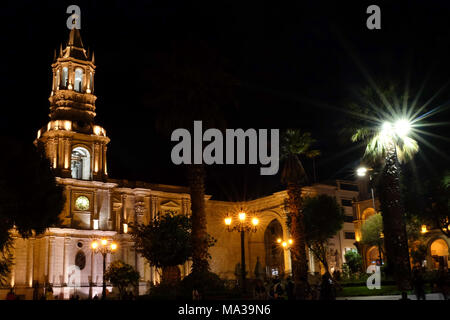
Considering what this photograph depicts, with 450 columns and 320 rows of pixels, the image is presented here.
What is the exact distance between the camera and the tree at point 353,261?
6225 cm

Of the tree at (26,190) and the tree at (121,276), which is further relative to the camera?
the tree at (121,276)

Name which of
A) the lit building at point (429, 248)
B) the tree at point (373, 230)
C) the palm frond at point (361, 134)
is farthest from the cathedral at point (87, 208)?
the palm frond at point (361, 134)

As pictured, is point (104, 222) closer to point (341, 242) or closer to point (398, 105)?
point (341, 242)

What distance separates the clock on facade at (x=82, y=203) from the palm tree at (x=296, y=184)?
3016 cm

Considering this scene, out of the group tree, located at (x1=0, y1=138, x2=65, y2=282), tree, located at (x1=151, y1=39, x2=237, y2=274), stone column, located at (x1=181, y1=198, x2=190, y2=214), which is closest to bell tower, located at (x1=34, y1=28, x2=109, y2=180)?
stone column, located at (x1=181, y1=198, x2=190, y2=214)

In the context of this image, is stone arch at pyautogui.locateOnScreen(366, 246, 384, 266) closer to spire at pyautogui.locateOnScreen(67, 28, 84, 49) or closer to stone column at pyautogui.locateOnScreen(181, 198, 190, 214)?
stone column at pyautogui.locateOnScreen(181, 198, 190, 214)

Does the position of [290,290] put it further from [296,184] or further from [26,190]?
[26,190]

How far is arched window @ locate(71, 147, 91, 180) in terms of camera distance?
62312 mm

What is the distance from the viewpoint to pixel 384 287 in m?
29.8

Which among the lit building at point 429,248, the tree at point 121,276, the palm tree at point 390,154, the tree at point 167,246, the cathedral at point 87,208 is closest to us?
the palm tree at point 390,154

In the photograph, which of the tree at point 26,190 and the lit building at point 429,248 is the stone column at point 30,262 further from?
the lit building at point 429,248

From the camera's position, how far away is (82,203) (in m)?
60.8

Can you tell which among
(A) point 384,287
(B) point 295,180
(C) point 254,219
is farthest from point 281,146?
(A) point 384,287

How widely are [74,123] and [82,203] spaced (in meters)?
9.52
